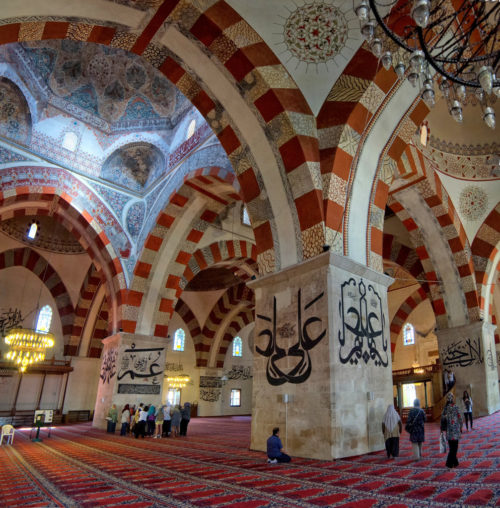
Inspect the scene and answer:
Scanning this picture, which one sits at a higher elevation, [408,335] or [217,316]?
[217,316]

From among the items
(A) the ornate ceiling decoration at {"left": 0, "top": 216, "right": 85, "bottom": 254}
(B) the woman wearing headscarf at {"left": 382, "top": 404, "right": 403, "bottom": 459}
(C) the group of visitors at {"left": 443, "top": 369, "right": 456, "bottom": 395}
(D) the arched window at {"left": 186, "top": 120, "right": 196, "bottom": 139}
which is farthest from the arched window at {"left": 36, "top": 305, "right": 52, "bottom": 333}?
(B) the woman wearing headscarf at {"left": 382, "top": 404, "right": 403, "bottom": 459}

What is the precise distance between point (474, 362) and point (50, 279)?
12.8 m

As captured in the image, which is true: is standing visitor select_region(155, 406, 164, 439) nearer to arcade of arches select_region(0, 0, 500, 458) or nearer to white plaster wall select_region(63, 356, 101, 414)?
arcade of arches select_region(0, 0, 500, 458)

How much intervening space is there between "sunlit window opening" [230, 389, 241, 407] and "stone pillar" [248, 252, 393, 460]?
12752mm

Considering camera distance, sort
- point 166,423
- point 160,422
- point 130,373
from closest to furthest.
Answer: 1. point 160,422
2. point 166,423
3. point 130,373

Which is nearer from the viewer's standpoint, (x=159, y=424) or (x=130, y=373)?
(x=159, y=424)

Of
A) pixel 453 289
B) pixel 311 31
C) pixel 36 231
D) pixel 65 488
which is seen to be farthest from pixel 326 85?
pixel 36 231

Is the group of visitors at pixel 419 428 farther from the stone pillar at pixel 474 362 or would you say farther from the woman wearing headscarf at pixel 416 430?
the stone pillar at pixel 474 362

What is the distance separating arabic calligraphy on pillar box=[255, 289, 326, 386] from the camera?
4.37m

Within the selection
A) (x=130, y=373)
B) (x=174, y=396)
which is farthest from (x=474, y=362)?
(x=174, y=396)

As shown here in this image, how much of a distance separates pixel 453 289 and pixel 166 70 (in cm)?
770

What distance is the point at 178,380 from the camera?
14.3m

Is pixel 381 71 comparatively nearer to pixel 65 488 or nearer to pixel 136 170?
pixel 65 488

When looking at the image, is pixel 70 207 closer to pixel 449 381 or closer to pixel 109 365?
pixel 109 365
